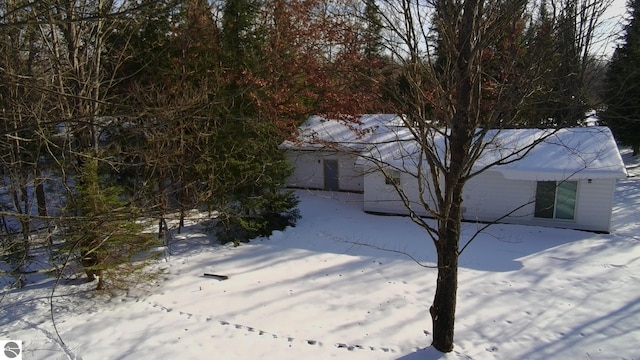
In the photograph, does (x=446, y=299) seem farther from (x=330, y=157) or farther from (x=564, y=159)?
(x=330, y=157)

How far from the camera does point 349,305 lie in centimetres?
844

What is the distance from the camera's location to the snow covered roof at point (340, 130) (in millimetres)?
17438

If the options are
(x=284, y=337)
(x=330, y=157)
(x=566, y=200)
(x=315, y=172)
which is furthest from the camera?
(x=315, y=172)

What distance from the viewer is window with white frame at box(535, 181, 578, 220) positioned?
13.1m

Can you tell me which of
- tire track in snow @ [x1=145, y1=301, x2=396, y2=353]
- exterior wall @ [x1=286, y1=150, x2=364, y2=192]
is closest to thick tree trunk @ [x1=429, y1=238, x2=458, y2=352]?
tire track in snow @ [x1=145, y1=301, x2=396, y2=353]

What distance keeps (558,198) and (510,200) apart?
1449 mm

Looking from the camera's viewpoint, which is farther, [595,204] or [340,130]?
[340,130]

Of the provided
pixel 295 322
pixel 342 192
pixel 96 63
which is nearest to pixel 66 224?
pixel 295 322

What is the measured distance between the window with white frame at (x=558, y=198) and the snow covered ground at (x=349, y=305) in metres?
0.72

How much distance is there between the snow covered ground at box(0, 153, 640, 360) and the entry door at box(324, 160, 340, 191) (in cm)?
635

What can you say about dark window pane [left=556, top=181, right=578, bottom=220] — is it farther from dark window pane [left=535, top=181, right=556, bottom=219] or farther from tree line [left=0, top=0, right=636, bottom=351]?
tree line [left=0, top=0, right=636, bottom=351]

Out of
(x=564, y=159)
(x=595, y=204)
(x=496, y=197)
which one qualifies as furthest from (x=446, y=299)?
(x=564, y=159)

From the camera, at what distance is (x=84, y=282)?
32.0 feet

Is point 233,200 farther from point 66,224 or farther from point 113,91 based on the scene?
point 66,224
